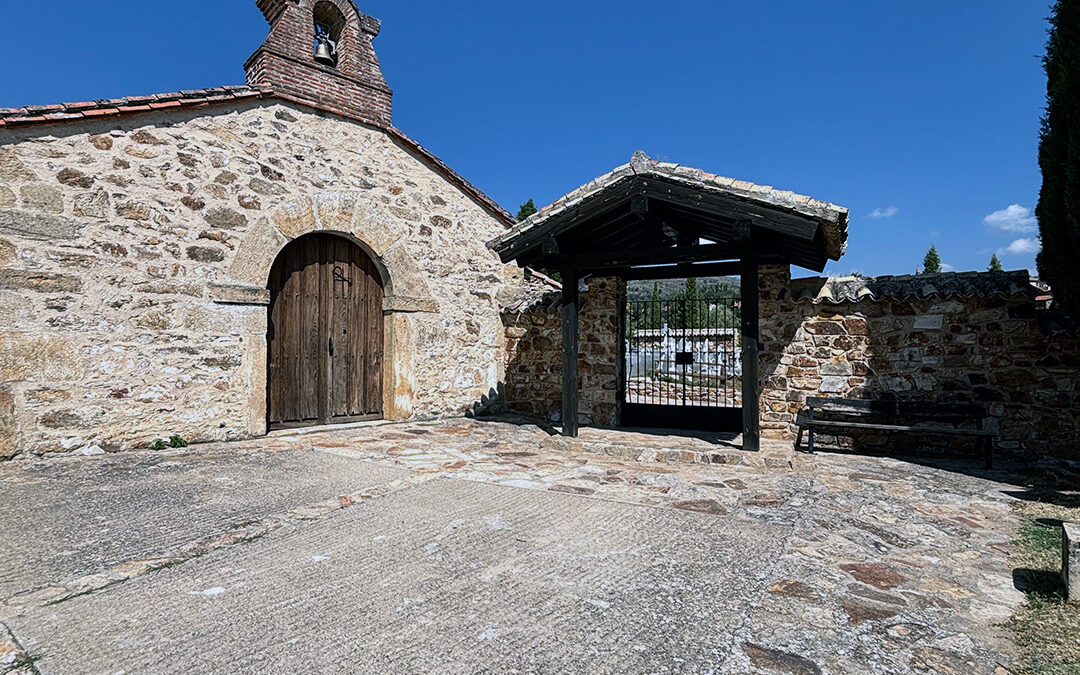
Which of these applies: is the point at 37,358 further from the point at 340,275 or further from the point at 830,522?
the point at 830,522

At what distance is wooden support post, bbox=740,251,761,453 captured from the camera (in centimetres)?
563

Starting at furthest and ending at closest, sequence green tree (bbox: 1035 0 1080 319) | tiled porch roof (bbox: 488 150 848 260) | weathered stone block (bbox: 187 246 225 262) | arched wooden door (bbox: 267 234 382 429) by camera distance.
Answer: arched wooden door (bbox: 267 234 382 429) → weathered stone block (bbox: 187 246 225 262) → tiled porch roof (bbox: 488 150 848 260) → green tree (bbox: 1035 0 1080 319)

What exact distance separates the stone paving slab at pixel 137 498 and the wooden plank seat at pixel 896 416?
473 centimetres

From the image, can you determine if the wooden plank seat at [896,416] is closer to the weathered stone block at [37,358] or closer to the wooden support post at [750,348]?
the wooden support post at [750,348]

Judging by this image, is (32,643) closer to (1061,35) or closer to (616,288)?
(616,288)

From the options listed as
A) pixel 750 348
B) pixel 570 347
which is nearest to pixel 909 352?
pixel 750 348

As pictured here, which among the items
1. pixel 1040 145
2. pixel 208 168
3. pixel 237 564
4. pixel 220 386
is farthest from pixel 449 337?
pixel 1040 145

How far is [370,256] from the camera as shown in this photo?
26.4 ft

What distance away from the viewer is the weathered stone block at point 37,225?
526cm

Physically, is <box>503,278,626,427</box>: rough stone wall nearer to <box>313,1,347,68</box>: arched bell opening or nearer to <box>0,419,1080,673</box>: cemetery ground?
<box>0,419,1080,673</box>: cemetery ground

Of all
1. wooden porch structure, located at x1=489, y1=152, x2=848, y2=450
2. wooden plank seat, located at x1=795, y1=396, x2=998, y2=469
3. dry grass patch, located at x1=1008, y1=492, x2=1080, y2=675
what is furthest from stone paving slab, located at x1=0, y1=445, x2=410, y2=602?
wooden plank seat, located at x1=795, y1=396, x2=998, y2=469

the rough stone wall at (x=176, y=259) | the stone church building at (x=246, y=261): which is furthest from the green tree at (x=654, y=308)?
the rough stone wall at (x=176, y=259)

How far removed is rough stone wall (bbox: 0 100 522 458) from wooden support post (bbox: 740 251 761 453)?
4.65 m

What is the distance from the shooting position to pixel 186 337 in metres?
6.27
